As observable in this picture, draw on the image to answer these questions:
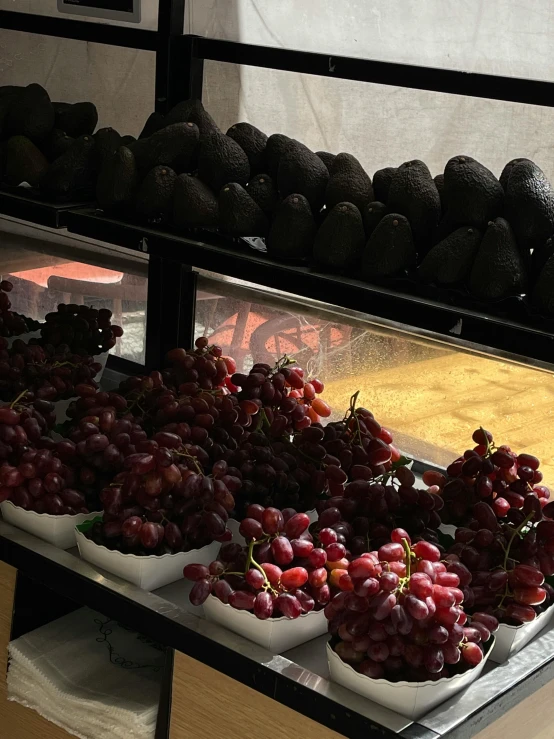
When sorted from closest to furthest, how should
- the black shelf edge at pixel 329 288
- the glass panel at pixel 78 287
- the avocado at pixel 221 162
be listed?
1. the black shelf edge at pixel 329 288
2. the avocado at pixel 221 162
3. the glass panel at pixel 78 287

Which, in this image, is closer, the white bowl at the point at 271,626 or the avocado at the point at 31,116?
the white bowl at the point at 271,626

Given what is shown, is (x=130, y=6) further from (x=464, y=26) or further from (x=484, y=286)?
(x=484, y=286)

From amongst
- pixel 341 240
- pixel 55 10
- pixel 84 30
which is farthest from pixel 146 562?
pixel 55 10

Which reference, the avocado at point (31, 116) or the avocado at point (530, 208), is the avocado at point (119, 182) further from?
the avocado at point (530, 208)

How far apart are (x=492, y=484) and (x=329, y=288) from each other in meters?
0.50

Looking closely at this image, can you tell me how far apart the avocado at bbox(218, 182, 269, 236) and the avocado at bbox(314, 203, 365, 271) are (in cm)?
16

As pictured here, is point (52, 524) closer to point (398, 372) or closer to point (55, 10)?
point (398, 372)

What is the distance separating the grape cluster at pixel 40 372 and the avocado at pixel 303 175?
2.21ft

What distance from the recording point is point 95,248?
8.70ft

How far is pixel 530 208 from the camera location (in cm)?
133

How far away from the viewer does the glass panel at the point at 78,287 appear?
2.60m

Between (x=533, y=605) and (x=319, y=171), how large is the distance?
756 mm

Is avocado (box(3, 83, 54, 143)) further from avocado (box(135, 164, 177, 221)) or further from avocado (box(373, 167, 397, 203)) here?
avocado (box(373, 167, 397, 203))

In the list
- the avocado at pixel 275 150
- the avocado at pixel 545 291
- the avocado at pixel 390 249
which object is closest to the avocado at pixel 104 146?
the avocado at pixel 275 150
